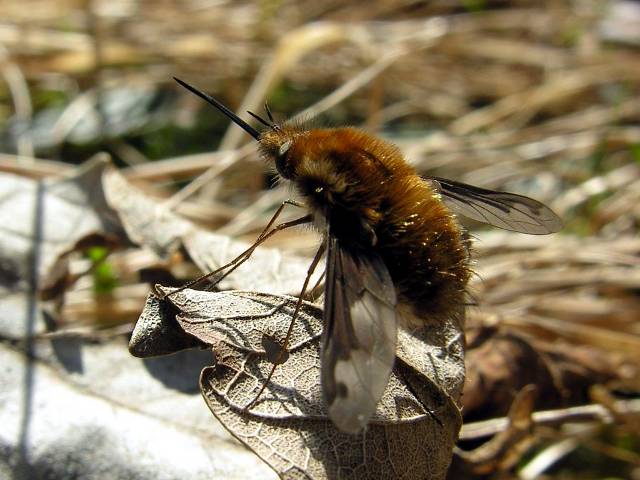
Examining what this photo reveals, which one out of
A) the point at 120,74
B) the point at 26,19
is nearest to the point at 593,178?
the point at 120,74

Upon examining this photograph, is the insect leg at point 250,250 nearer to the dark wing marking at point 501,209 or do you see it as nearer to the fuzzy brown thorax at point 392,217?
the fuzzy brown thorax at point 392,217

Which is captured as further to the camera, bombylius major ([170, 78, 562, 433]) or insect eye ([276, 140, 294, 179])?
insect eye ([276, 140, 294, 179])

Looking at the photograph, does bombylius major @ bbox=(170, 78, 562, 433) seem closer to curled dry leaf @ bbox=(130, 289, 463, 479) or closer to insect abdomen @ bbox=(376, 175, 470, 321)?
insect abdomen @ bbox=(376, 175, 470, 321)

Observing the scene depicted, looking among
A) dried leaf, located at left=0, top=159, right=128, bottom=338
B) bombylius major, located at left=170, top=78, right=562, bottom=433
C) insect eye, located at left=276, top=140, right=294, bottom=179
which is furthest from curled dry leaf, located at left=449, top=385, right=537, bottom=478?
dried leaf, located at left=0, top=159, right=128, bottom=338

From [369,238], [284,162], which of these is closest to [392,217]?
[369,238]

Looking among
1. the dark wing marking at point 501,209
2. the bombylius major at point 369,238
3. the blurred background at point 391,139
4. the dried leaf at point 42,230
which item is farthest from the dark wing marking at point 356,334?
the dried leaf at point 42,230
